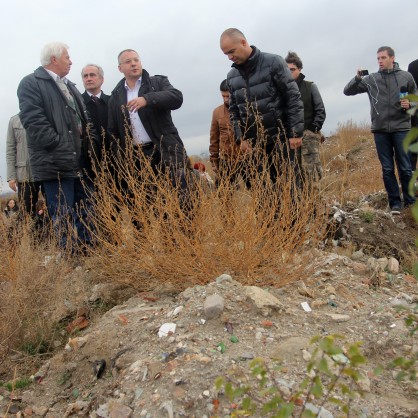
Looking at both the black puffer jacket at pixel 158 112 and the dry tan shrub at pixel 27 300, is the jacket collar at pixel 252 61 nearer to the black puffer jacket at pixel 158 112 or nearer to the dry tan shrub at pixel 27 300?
the black puffer jacket at pixel 158 112

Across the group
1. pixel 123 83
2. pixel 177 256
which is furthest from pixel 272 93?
pixel 177 256

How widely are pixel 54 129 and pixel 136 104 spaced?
70cm

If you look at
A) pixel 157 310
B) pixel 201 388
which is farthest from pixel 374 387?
pixel 157 310

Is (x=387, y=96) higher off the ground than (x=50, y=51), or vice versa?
(x=50, y=51)

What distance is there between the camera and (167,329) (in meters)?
2.31

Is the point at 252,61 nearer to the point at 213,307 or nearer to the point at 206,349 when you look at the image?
the point at 213,307

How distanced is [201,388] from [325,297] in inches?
43.7

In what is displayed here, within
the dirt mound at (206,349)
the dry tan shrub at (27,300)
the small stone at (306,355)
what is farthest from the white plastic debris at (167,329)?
the dry tan shrub at (27,300)

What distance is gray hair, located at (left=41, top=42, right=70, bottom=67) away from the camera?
3820mm

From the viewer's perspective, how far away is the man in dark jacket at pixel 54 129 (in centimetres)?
360

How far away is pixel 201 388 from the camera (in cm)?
187

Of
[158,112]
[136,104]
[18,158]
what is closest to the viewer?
[136,104]

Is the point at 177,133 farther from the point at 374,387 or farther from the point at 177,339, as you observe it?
the point at 374,387

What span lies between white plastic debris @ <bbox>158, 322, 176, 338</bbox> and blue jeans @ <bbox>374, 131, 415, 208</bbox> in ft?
11.2
